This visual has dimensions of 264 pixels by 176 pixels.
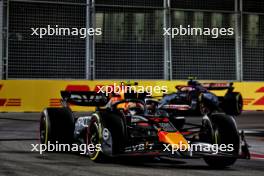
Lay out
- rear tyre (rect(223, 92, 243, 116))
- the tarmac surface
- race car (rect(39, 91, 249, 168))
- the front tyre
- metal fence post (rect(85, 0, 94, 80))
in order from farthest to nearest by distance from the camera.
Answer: metal fence post (rect(85, 0, 94, 80))
rear tyre (rect(223, 92, 243, 116))
the front tyre
race car (rect(39, 91, 249, 168))
the tarmac surface

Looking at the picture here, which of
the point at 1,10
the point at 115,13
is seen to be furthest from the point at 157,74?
the point at 1,10

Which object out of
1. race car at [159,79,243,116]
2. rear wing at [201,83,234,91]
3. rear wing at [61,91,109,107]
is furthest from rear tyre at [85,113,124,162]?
rear wing at [201,83,234,91]

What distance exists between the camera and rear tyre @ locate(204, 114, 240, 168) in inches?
289

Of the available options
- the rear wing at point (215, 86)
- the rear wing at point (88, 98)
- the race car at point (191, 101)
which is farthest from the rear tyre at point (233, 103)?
the rear wing at point (88, 98)

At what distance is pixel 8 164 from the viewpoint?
7.62 metres

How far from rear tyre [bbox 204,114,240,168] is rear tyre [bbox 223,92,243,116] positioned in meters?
13.0

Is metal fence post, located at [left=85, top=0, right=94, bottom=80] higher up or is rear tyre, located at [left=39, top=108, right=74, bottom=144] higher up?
metal fence post, located at [left=85, top=0, right=94, bottom=80]

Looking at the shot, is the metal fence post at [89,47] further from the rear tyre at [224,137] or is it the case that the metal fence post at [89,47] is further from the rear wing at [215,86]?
the rear tyre at [224,137]

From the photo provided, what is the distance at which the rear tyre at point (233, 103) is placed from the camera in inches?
811

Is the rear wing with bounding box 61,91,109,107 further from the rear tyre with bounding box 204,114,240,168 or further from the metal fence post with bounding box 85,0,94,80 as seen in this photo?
the metal fence post with bounding box 85,0,94,80

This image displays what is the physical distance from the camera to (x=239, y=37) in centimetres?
2434

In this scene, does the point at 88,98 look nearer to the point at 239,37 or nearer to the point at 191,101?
the point at 191,101

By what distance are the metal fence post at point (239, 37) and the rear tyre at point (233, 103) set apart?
10.2 feet

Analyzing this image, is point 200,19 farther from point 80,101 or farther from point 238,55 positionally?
point 80,101
